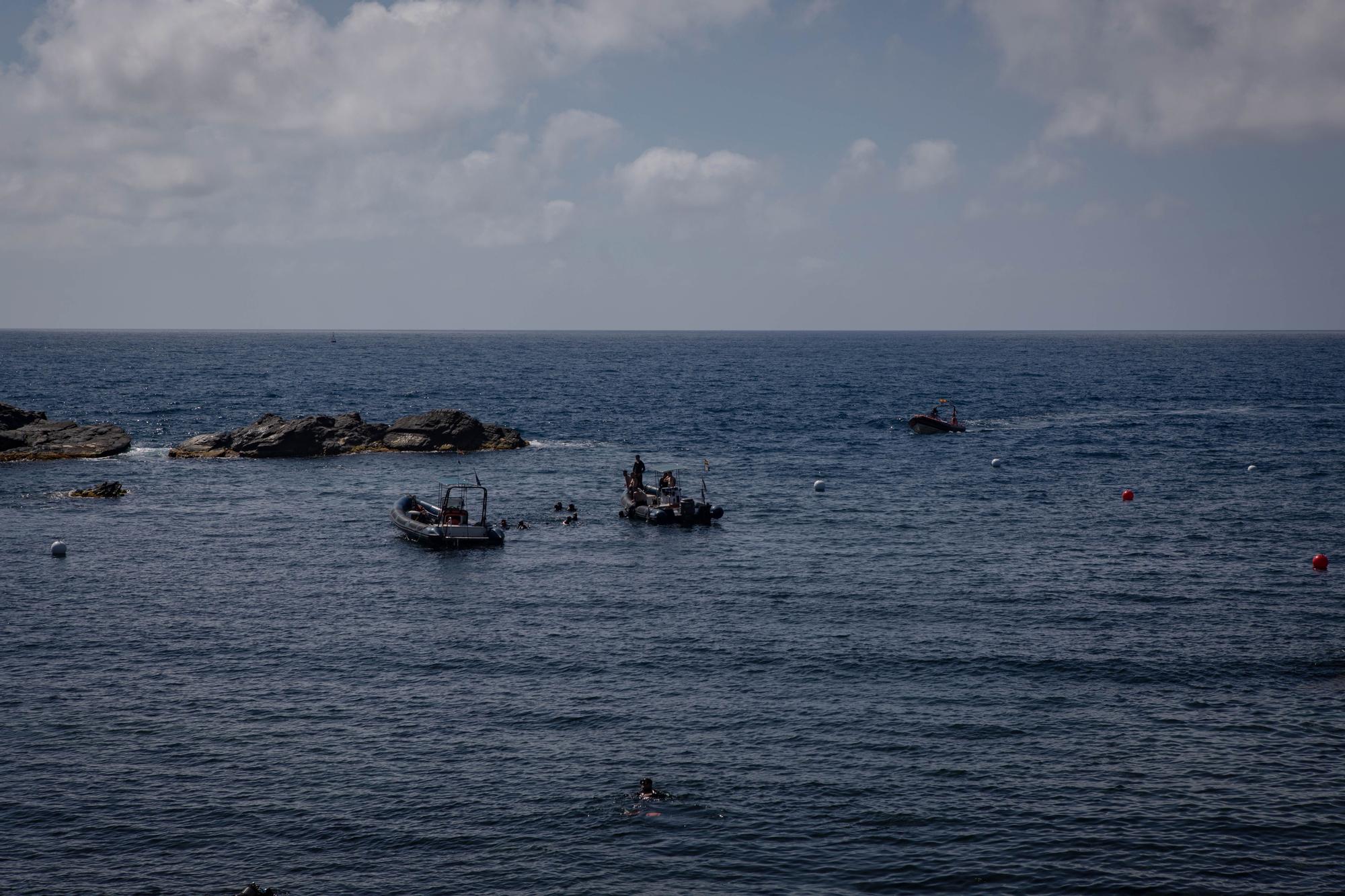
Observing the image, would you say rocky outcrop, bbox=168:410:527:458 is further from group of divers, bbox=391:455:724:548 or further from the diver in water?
the diver in water

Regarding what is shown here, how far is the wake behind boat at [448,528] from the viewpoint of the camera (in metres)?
62.5

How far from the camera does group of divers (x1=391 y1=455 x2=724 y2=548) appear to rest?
62.7 m

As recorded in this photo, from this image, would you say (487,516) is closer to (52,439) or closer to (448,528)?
(448,528)

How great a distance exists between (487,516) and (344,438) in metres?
33.4

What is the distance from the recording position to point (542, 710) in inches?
1483

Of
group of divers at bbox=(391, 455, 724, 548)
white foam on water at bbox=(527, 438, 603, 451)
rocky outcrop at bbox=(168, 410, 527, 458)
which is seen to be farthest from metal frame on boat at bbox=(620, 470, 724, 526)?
white foam on water at bbox=(527, 438, 603, 451)

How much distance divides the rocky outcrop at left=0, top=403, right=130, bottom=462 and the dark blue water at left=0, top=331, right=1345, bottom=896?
29.7ft

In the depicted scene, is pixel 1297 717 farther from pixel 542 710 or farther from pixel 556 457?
pixel 556 457

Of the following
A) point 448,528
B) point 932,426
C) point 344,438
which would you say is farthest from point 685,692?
point 932,426

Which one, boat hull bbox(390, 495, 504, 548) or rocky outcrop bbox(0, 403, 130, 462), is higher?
rocky outcrop bbox(0, 403, 130, 462)

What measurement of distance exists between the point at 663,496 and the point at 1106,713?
36.5 meters

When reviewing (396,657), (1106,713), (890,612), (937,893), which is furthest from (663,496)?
(937,893)

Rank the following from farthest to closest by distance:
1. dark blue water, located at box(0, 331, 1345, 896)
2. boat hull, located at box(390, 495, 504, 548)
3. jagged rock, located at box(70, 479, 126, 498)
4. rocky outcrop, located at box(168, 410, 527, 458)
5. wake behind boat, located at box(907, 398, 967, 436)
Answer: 1. wake behind boat, located at box(907, 398, 967, 436)
2. rocky outcrop, located at box(168, 410, 527, 458)
3. jagged rock, located at box(70, 479, 126, 498)
4. boat hull, located at box(390, 495, 504, 548)
5. dark blue water, located at box(0, 331, 1345, 896)

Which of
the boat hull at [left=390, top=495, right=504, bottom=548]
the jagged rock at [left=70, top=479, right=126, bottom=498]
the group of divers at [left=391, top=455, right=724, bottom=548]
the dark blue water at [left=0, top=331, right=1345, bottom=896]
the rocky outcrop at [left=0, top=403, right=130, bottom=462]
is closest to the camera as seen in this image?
the dark blue water at [left=0, top=331, right=1345, bottom=896]
